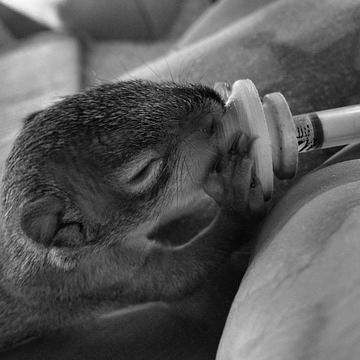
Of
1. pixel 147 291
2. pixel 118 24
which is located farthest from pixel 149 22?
pixel 147 291

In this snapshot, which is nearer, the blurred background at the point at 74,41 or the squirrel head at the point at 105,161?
the squirrel head at the point at 105,161

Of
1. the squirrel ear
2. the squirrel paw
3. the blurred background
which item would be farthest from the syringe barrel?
the blurred background

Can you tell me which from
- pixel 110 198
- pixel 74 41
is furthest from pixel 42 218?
pixel 74 41

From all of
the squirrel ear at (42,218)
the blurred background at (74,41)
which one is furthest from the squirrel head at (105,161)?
the blurred background at (74,41)

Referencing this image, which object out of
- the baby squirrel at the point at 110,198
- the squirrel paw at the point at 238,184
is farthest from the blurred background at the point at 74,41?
the squirrel paw at the point at 238,184

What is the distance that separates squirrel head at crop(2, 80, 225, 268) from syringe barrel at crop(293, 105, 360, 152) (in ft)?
0.61

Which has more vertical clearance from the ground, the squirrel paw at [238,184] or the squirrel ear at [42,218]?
the squirrel ear at [42,218]

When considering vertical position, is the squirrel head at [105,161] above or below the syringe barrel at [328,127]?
above

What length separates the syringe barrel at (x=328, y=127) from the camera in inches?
38.1

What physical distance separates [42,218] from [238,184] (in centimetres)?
41

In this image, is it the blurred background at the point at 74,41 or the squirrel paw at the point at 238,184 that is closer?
A: the squirrel paw at the point at 238,184

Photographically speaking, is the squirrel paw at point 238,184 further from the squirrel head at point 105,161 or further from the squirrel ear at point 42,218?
the squirrel ear at point 42,218

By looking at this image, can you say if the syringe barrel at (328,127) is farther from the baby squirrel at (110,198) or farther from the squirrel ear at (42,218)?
the squirrel ear at (42,218)

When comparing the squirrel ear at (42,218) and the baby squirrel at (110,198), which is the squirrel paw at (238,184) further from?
the squirrel ear at (42,218)
